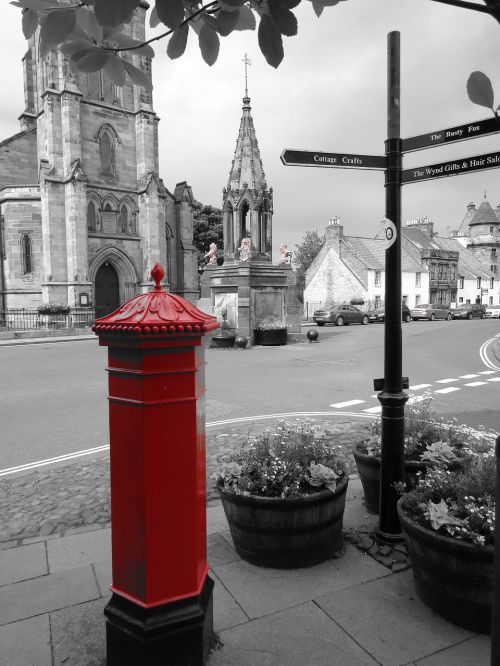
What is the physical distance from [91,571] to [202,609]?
1.21 metres

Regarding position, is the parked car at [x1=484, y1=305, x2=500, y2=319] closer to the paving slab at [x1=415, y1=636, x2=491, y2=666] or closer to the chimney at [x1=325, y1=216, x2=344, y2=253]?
the chimney at [x1=325, y1=216, x2=344, y2=253]

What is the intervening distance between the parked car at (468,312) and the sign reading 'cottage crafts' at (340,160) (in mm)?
49002

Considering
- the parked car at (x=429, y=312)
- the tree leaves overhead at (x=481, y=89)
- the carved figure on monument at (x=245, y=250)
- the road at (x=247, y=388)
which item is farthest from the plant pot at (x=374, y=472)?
the parked car at (x=429, y=312)

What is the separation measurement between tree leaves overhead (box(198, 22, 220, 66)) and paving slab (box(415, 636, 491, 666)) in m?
2.92

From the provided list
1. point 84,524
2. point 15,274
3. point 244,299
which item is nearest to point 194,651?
point 84,524

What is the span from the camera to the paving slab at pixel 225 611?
2598 millimetres

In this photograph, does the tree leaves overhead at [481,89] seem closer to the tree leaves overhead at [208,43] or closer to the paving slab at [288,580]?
the tree leaves overhead at [208,43]

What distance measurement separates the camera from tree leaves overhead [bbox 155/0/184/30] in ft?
5.45

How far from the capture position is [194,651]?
226 cm

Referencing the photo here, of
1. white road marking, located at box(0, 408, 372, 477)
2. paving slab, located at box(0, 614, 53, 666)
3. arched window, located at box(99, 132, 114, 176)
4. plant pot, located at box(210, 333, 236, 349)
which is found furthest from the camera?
arched window, located at box(99, 132, 114, 176)

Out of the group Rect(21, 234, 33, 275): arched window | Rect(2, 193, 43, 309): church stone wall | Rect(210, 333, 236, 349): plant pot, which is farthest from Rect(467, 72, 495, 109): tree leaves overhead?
Rect(21, 234, 33, 275): arched window

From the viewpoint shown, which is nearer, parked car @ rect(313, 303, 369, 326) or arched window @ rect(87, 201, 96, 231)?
arched window @ rect(87, 201, 96, 231)

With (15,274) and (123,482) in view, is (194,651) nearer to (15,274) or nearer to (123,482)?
(123,482)

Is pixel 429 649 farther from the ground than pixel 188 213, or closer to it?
closer to it
